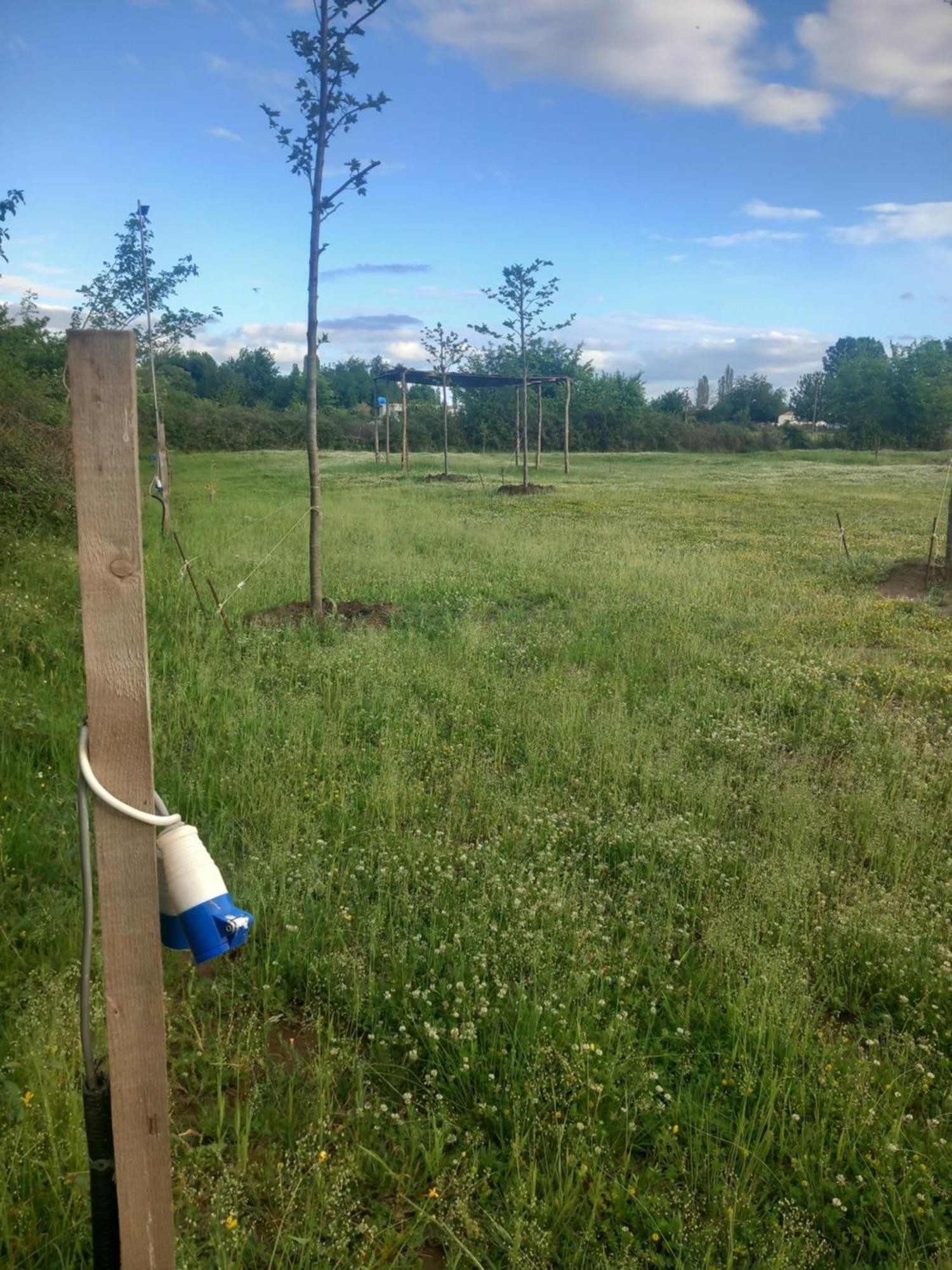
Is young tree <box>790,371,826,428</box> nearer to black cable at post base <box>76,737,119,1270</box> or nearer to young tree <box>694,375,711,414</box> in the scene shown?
young tree <box>694,375,711,414</box>

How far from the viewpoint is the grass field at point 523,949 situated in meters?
2.33

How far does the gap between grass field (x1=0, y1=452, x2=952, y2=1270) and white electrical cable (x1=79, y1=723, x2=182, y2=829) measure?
131 cm

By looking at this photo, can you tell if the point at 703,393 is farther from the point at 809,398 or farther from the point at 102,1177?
the point at 102,1177

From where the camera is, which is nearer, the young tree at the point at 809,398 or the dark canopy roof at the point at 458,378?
the dark canopy roof at the point at 458,378

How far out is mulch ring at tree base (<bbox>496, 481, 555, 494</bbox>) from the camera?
→ 73.1 feet

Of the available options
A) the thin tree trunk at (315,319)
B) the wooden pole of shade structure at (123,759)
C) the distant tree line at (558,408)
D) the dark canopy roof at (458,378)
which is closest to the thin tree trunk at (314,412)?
the thin tree trunk at (315,319)

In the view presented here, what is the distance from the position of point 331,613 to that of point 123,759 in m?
6.57

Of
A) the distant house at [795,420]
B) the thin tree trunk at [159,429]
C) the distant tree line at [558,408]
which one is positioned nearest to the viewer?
the thin tree trunk at [159,429]

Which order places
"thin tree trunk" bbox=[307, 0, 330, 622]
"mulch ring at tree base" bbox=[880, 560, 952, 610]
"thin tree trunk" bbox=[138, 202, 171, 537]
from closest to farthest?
1. "thin tree trunk" bbox=[307, 0, 330, 622]
2. "mulch ring at tree base" bbox=[880, 560, 952, 610]
3. "thin tree trunk" bbox=[138, 202, 171, 537]

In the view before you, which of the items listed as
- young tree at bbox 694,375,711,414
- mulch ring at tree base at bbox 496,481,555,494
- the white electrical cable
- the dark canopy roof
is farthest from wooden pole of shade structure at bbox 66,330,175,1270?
young tree at bbox 694,375,711,414

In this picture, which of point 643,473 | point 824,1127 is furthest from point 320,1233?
point 643,473

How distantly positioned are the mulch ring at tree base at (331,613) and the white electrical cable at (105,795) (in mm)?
6230

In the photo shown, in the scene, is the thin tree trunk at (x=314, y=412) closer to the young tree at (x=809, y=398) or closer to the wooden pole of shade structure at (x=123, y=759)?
the wooden pole of shade structure at (x=123, y=759)

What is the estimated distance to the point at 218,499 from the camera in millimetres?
19516
